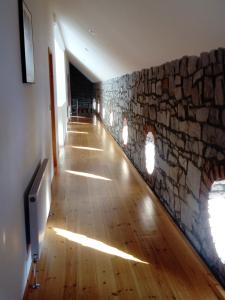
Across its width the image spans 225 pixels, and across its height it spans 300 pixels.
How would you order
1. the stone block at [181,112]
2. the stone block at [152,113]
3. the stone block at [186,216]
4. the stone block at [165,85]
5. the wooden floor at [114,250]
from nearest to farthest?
the wooden floor at [114,250] → the stone block at [186,216] → the stone block at [181,112] → the stone block at [165,85] → the stone block at [152,113]

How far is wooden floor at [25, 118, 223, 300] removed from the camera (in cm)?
218

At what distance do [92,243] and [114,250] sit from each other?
0.74 feet

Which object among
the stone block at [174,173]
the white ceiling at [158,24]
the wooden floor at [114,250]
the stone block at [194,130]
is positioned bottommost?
the wooden floor at [114,250]

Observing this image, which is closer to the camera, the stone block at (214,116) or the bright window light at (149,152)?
the stone block at (214,116)

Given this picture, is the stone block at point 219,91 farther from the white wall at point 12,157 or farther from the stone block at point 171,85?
the white wall at point 12,157

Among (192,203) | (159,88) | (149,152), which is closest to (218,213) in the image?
(192,203)

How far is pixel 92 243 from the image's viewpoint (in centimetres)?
281

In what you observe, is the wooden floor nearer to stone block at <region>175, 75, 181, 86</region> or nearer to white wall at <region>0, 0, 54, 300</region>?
white wall at <region>0, 0, 54, 300</region>

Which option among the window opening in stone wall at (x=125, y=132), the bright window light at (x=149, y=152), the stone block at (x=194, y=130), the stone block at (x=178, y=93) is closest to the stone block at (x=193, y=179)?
the stone block at (x=194, y=130)

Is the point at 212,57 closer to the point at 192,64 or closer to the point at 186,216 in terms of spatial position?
the point at 192,64

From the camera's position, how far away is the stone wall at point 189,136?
82.6 inches

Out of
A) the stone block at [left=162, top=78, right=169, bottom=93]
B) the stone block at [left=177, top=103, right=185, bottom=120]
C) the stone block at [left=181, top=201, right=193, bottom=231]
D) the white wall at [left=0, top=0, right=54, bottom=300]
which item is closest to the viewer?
the white wall at [left=0, top=0, right=54, bottom=300]

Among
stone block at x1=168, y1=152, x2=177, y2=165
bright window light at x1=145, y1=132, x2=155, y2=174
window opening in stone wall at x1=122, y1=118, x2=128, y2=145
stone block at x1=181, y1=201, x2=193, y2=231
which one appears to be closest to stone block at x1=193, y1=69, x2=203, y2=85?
stone block at x1=168, y1=152, x2=177, y2=165

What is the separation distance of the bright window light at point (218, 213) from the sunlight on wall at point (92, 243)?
58 centimetres
